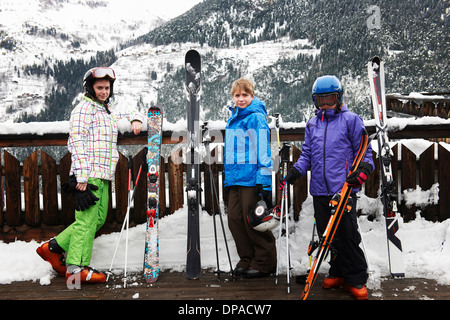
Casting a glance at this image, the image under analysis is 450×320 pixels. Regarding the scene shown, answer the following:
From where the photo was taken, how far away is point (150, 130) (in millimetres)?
3201

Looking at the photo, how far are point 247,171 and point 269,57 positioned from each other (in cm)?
14655

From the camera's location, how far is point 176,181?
3705 millimetres

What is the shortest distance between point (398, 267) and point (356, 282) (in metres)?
0.62

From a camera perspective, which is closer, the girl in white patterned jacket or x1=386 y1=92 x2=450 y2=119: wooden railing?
the girl in white patterned jacket

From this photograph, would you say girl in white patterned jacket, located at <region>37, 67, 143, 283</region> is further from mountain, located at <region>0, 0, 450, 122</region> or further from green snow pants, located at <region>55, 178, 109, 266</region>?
mountain, located at <region>0, 0, 450, 122</region>

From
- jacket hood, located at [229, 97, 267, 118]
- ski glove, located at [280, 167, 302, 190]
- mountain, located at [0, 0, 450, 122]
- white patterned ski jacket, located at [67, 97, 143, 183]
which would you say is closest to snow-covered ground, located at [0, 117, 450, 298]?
white patterned ski jacket, located at [67, 97, 143, 183]

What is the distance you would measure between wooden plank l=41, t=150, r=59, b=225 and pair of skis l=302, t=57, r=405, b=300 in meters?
2.72

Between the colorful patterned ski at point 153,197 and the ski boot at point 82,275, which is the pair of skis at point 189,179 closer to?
the colorful patterned ski at point 153,197

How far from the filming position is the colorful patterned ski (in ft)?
9.57

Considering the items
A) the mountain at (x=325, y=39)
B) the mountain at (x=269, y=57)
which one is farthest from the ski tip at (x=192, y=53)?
the mountain at (x=269, y=57)

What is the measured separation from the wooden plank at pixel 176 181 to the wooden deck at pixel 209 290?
949 mm

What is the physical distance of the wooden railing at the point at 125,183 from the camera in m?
3.62

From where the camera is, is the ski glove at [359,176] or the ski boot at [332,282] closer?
the ski glove at [359,176]
